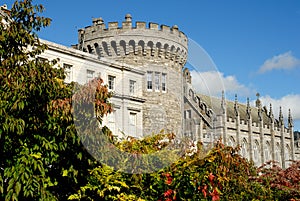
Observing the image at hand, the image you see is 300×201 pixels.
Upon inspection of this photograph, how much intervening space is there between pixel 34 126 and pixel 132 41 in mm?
25414

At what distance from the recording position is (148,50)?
34875mm

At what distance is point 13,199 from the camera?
28.6 feet

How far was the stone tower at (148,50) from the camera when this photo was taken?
112 feet

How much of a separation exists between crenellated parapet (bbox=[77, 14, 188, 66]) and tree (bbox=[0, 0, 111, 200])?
76.6 ft

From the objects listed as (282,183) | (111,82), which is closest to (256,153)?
(111,82)

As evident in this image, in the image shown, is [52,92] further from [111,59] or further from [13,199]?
[111,59]

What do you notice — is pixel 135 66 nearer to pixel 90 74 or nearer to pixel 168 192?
pixel 90 74

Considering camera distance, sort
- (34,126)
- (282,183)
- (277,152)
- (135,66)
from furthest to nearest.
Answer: (277,152)
(135,66)
(282,183)
(34,126)

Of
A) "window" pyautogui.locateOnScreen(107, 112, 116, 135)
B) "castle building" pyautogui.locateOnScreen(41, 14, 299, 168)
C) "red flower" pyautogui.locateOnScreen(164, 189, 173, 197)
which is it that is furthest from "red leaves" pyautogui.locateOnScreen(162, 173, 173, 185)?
"castle building" pyautogui.locateOnScreen(41, 14, 299, 168)

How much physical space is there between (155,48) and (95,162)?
2499cm

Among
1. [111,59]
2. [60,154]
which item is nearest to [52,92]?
[60,154]

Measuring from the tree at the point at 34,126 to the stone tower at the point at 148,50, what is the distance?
2241cm

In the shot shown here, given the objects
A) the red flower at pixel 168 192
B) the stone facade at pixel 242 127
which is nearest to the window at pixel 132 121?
the stone facade at pixel 242 127

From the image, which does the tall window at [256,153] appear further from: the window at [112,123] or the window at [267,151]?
the window at [112,123]
